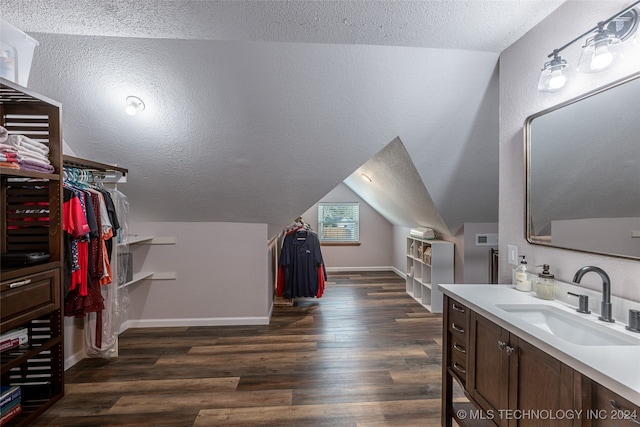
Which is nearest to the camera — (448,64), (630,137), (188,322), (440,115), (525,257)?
(630,137)

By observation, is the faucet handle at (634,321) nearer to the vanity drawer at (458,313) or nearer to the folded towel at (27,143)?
the vanity drawer at (458,313)

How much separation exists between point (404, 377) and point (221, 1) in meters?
2.78

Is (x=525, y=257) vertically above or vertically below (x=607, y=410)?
above

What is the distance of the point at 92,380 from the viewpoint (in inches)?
93.4

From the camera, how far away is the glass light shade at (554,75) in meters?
1.49

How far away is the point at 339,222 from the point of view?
652cm

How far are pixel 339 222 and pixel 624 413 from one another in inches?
226

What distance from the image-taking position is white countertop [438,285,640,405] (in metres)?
0.80

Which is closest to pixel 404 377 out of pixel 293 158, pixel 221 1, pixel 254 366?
pixel 254 366

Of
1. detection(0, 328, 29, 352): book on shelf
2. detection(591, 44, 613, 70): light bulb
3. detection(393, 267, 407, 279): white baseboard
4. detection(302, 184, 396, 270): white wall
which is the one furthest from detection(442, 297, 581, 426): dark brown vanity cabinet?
detection(302, 184, 396, 270): white wall

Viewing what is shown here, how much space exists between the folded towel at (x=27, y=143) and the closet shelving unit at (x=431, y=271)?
3.88 metres

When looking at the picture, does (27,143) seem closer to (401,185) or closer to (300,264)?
(300,264)

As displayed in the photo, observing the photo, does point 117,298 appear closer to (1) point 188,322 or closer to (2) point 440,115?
(1) point 188,322

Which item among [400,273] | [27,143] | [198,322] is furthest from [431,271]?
[27,143]
